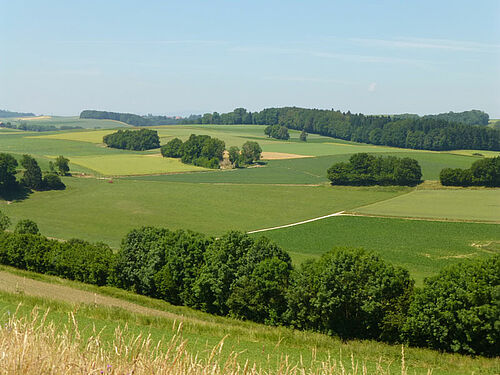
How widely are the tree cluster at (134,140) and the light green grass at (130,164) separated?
646 inches

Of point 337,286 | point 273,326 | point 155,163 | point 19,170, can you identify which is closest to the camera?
point 337,286

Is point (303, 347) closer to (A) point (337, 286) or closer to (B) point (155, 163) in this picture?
(A) point (337, 286)

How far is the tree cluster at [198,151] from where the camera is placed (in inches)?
5507

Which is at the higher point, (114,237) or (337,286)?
(337,286)

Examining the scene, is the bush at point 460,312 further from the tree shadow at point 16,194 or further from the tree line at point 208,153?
the tree line at point 208,153

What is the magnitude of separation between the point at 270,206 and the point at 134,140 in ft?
286

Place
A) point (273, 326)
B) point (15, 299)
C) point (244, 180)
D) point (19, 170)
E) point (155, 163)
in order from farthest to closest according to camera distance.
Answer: point (155, 163), point (244, 180), point (19, 170), point (273, 326), point (15, 299)

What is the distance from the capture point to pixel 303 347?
25859 mm

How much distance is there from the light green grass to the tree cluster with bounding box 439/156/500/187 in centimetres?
6086

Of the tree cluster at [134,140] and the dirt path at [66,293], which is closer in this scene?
the dirt path at [66,293]

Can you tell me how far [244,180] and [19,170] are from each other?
4804 cm

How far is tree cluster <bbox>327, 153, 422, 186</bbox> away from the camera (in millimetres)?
104875

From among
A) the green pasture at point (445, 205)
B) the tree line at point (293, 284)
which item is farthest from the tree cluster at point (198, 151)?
the tree line at point (293, 284)

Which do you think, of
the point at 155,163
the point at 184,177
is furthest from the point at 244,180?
the point at 155,163
